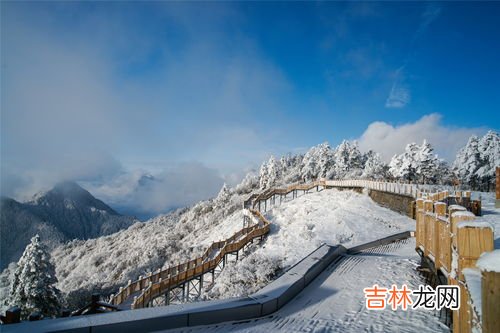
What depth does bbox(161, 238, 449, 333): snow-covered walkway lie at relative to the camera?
225 inches

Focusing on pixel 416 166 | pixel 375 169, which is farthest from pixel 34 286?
pixel 375 169

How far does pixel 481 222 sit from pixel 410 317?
388 cm

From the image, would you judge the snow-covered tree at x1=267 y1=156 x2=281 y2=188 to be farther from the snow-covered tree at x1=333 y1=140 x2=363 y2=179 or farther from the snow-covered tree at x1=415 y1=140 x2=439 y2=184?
the snow-covered tree at x1=415 y1=140 x2=439 y2=184

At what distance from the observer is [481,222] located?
3307mm

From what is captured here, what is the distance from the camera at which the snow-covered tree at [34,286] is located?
1922cm

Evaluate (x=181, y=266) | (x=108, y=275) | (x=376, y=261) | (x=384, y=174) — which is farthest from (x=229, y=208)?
(x=376, y=261)

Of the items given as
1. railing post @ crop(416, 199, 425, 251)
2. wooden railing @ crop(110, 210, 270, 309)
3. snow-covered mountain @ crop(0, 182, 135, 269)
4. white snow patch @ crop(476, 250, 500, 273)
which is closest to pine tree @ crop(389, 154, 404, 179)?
wooden railing @ crop(110, 210, 270, 309)

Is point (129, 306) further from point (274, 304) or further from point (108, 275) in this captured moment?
point (108, 275)

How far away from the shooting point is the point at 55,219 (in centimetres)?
13362

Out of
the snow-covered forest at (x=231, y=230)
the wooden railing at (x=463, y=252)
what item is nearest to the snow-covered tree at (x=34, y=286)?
the snow-covered forest at (x=231, y=230)

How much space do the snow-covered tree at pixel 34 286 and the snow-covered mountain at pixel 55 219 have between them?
82.8m

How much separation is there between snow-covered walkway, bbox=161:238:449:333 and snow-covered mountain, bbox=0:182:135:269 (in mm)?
103557

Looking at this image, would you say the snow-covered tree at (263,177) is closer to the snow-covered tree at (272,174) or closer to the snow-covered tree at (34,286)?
the snow-covered tree at (272,174)

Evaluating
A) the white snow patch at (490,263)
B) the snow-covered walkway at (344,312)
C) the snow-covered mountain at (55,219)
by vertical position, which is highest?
the white snow patch at (490,263)
